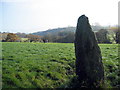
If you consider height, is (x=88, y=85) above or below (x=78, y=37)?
below

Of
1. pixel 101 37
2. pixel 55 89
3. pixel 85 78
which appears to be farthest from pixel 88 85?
pixel 101 37

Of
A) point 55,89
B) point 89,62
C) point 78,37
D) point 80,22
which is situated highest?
point 80,22

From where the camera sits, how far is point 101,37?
214ft

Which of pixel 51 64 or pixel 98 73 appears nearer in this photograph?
pixel 98 73

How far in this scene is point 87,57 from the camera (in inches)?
378

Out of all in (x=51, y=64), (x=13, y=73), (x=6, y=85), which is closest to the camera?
(x=6, y=85)

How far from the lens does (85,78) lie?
9461 millimetres

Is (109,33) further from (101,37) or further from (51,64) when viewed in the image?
(51,64)

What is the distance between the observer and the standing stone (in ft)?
30.4

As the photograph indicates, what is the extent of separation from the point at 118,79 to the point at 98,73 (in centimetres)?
184

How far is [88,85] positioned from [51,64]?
419 cm

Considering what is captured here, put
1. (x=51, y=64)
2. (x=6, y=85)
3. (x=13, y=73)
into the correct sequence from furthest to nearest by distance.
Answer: (x=51, y=64) → (x=13, y=73) → (x=6, y=85)

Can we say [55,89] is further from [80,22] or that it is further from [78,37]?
[80,22]

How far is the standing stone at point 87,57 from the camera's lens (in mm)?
9273
